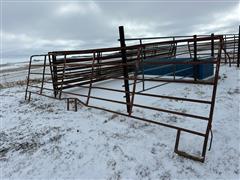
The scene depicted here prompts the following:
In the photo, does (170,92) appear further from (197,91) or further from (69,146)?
(69,146)

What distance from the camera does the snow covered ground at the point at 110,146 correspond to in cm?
224

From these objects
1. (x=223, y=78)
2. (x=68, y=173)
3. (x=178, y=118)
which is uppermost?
(x=223, y=78)

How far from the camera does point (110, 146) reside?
2760mm

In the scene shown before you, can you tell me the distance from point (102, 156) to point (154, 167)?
2.37 feet

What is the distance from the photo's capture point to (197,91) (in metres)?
5.15

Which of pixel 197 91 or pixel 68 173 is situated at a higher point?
pixel 197 91

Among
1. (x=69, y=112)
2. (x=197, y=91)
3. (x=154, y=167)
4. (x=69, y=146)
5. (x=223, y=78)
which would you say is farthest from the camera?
(x=223, y=78)

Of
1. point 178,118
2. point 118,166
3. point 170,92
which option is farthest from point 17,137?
point 170,92

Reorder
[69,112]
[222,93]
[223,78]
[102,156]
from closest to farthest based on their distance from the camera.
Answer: [102,156] < [69,112] < [222,93] < [223,78]

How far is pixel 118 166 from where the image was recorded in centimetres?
233

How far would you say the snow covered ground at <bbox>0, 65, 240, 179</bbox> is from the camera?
2.24m

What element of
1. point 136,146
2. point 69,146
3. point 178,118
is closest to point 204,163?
point 136,146

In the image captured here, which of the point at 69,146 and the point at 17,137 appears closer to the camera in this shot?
the point at 69,146

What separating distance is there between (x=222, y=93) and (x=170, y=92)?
1.31 metres
